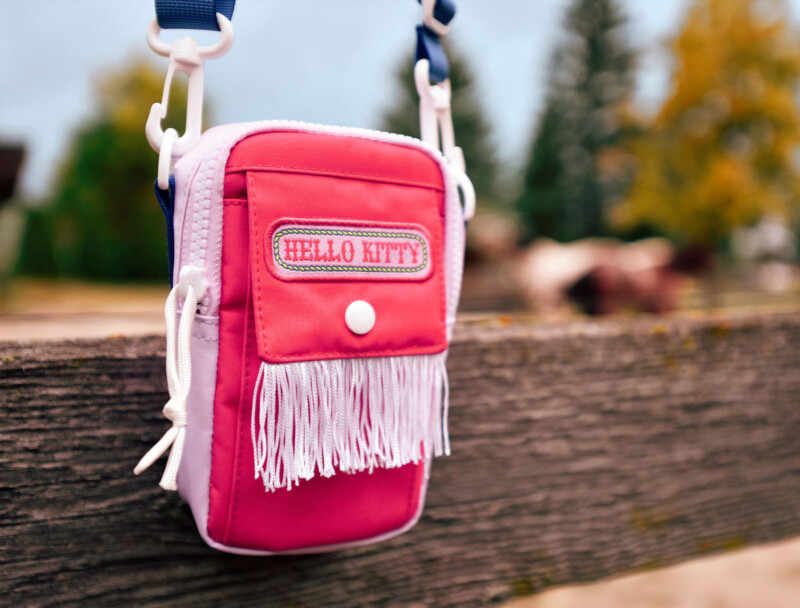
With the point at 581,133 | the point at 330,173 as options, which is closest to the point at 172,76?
the point at 330,173

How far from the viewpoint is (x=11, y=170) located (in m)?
4.92

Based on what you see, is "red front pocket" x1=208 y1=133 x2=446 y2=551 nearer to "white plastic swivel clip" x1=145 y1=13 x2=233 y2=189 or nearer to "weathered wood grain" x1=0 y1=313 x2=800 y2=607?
"white plastic swivel clip" x1=145 y1=13 x2=233 y2=189

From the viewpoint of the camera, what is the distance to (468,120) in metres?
21.3

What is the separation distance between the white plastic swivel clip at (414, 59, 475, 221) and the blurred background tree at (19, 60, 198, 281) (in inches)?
599

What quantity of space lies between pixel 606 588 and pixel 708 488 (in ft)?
1.11

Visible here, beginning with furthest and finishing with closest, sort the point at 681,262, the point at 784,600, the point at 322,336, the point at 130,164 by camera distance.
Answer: the point at 130,164, the point at 681,262, the point at 784,600, the point at 322,336

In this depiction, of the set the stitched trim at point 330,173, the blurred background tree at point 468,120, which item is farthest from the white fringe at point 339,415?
the blurred background tree at point 468,120

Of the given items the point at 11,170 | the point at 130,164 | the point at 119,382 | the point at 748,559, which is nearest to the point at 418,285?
the point at 119,382

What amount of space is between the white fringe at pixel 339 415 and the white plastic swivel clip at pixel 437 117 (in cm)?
26

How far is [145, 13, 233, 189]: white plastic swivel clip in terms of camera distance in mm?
758

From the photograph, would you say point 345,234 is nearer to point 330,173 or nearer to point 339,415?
point 330,173

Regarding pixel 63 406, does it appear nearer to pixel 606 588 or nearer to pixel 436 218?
pixel 436 218

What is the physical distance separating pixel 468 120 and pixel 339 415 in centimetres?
2172

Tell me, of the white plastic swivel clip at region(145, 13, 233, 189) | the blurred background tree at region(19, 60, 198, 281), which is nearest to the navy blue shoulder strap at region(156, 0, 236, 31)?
the white plastic swivel clip at region(145, 13, 233, 189)
